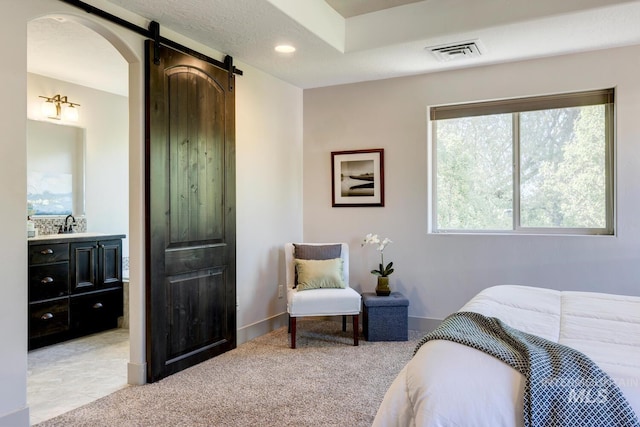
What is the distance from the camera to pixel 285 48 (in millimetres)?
3607

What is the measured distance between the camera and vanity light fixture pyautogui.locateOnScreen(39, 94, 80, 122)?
14.5ft

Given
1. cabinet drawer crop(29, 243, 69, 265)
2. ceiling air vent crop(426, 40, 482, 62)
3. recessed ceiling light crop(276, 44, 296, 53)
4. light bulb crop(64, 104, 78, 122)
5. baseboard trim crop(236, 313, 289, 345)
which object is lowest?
baseboard trim crop(236, 313, 289, 345)

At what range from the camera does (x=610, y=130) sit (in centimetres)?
377

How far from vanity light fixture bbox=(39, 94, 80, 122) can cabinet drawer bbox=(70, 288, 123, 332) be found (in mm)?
1806

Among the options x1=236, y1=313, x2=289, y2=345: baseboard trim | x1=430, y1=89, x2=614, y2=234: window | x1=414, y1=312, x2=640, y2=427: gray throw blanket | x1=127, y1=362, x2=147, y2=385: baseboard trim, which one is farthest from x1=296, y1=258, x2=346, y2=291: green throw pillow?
x1=414, y1=312, x2=640, y2=427: gray throw blanket

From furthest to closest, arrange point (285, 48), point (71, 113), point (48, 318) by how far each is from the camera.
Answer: point (71, 113), point (48, 318), point (285, 48)

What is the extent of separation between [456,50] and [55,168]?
12.9ft

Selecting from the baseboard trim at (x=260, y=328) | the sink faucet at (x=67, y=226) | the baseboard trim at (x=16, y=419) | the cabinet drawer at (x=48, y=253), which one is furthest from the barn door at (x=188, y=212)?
the sink faucet at (x=67, y=226)

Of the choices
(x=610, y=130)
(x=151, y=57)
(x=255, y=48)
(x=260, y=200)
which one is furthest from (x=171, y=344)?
(x=610, y=130)

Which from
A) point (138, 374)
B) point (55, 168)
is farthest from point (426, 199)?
point (55, 168)

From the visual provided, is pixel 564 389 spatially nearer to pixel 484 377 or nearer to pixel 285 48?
pixel 484 377

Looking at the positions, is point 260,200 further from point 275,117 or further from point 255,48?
point 255,48

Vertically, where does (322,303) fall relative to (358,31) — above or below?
below

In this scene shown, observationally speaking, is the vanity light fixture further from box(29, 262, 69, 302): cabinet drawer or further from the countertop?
box(29, 262, 69, 302): cabinet drawer
